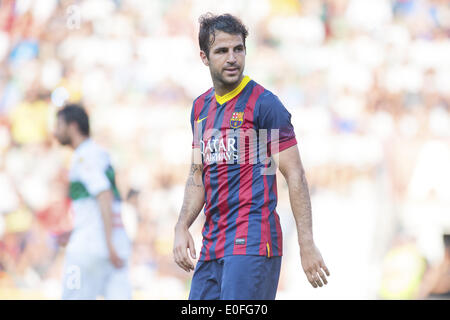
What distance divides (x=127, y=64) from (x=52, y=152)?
1548 millimetres

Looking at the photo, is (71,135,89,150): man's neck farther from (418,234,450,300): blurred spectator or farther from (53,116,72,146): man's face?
(418,234,450,300): blurred spectator

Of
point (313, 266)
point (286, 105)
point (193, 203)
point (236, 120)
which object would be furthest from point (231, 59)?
point (286, 105)

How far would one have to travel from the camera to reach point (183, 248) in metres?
4.21

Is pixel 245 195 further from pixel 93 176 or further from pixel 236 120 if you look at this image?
pixel 93 176

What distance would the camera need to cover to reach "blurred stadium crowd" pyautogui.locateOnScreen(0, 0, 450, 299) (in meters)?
9.41

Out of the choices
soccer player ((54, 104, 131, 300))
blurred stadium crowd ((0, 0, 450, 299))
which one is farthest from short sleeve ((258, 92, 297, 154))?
blurred stadium crowd ((0, 0, 450, 299))

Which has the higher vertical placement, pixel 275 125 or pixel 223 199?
pixel 275 125

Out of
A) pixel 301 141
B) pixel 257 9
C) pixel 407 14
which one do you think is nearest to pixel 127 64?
pixel 257 9

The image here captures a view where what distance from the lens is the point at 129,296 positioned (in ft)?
20.5

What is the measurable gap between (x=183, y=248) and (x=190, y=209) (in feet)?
0.81

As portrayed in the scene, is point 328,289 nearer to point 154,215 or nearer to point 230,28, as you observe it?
point 154,215

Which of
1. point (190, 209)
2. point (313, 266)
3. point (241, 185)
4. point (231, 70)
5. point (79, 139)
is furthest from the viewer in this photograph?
point (79, 139)

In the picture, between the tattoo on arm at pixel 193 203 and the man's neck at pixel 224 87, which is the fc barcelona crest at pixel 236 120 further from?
the tattoo on arm at pixel 193 203

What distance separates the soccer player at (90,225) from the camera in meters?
6.10
